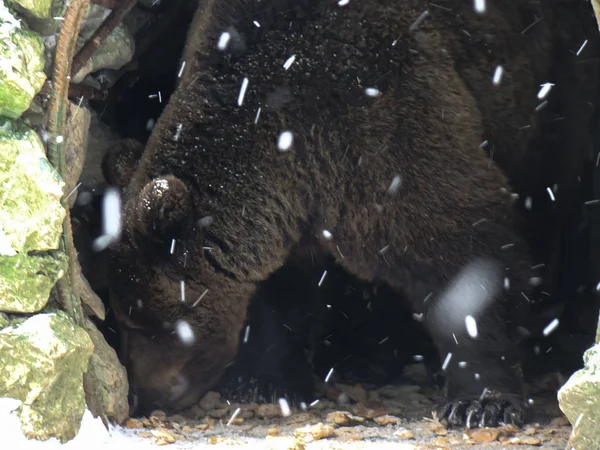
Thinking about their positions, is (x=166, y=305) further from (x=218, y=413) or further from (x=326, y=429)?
(x=326, y=429)

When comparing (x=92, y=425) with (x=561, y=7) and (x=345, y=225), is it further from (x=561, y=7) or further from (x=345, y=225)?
(x=561, y=7)

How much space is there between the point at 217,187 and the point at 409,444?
5.21ft

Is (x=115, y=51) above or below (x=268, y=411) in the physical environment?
above

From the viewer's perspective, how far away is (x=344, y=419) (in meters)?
3.95

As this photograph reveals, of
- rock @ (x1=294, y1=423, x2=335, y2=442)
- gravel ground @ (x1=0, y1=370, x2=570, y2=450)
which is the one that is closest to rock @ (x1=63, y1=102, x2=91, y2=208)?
gravel ground @ (x1=0, y1=370, x2=570, y2=450)

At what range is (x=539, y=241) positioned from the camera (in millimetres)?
5059

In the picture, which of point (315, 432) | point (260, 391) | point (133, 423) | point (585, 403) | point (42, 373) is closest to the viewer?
point (585, 403)

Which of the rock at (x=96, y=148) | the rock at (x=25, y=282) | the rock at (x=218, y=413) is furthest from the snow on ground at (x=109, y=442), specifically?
the rock at (x=96, y=148)

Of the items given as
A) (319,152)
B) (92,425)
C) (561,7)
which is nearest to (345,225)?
(319,152)

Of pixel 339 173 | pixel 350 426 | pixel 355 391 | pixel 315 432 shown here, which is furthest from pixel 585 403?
pixel 355 391

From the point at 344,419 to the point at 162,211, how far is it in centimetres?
136

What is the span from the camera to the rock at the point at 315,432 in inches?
137

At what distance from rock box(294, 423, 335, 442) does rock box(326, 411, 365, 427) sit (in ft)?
0.71

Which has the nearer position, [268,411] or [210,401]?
[268,411]
